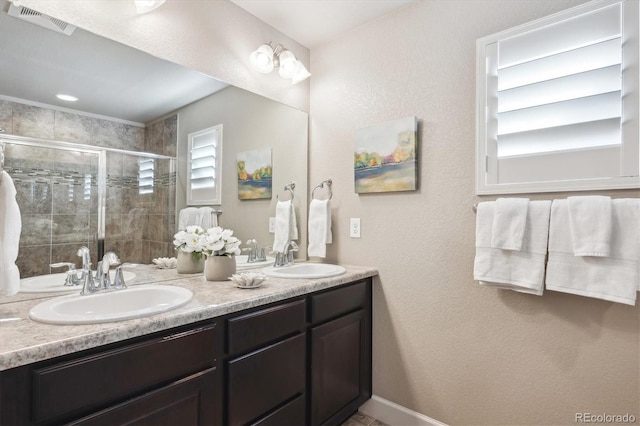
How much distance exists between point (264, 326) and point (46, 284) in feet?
2.84

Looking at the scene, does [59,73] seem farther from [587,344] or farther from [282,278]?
[587,344]

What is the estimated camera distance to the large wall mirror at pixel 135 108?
123cm

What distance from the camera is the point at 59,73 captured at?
132cm

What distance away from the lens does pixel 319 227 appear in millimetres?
2201

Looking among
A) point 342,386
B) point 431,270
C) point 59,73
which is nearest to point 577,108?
point 431,270

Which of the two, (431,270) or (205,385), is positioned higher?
(431,270)

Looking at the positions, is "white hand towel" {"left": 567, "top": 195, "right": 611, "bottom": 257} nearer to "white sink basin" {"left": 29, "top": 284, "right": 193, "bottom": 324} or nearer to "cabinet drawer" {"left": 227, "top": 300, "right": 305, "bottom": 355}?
"cabinet drawer" {"left": 227, "top": 300, "right": 305, "bottom": 355}

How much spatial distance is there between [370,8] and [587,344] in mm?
2043

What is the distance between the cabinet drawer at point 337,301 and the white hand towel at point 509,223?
77 cm

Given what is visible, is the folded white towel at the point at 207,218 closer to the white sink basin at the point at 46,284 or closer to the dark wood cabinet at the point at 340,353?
the white sink basin at the point at 46,284

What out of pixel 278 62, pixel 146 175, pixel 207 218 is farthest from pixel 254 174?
pixel 278 62

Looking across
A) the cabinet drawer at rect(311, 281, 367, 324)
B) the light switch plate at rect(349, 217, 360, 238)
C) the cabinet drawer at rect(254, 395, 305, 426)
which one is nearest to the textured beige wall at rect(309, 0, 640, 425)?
the light switch plate at rect(349, 217, 360, 238)

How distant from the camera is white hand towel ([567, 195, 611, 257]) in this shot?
123 cm

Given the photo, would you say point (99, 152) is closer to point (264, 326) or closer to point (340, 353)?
point (264, 326)
